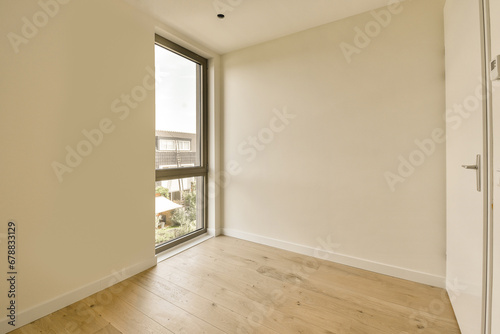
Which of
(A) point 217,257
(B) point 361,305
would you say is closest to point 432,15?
(B) point 361,305

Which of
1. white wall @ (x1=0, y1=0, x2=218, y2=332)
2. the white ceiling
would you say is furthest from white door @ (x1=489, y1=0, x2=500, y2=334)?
white wall @ (x1=0, y1=0, x2=218, y2=332)

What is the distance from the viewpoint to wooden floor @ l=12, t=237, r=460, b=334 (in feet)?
5.08

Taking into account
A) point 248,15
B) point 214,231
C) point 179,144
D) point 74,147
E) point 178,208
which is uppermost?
point 248,15

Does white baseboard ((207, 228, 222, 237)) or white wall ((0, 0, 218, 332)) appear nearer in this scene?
white wall ((0, 0, 218, 332))

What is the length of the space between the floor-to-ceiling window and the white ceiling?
0.38 m

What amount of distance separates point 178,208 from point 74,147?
56.3 inches

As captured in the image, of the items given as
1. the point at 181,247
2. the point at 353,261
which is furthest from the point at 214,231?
the point at 353,261

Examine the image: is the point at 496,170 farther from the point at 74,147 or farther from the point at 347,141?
the point at 74,147

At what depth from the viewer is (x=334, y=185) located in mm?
2484

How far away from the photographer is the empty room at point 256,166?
4.96 ft

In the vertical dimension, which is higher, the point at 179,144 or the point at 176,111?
the point at 176,111

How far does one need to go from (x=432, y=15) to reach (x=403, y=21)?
21 cm

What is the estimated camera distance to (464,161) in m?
1.40

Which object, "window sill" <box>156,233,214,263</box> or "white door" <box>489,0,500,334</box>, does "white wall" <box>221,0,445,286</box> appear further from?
"white door" <box>489,0,500,334</box>
